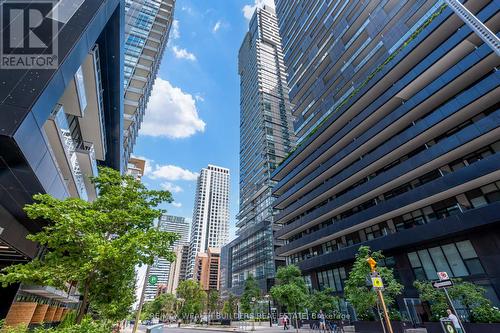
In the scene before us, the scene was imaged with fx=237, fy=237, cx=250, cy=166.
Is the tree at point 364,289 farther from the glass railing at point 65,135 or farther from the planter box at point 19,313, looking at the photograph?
the planter box at point 19,313

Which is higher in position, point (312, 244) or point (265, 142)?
point (265, 142)

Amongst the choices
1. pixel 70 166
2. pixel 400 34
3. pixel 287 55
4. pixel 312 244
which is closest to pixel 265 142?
pixel 287 55

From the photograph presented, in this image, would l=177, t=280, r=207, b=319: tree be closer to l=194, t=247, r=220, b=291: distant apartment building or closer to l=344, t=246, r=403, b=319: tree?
l=344, t=246, r=403, b=319: tree

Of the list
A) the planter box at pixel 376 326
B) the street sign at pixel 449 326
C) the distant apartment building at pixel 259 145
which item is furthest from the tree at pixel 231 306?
the street sign at pixel 449 326

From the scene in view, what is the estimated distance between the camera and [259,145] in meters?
79.8

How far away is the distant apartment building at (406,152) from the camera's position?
19406mm

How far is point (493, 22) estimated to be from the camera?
63.5ft

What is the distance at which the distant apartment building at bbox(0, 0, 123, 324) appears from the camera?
290 inches

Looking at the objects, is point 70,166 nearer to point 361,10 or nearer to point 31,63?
point 31,63

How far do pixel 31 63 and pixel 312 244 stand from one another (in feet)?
122

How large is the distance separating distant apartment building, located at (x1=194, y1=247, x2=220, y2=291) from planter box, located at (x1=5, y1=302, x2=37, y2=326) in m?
124

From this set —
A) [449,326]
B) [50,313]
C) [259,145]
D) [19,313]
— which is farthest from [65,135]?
[259,145]

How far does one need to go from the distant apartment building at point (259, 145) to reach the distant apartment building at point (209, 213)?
7553cm

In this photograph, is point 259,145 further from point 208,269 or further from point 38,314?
point 208,269
